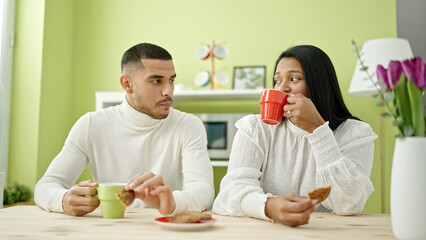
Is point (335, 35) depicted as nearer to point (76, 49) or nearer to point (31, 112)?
point (76, 49)

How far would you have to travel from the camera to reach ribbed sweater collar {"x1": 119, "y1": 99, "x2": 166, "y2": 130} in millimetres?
1651

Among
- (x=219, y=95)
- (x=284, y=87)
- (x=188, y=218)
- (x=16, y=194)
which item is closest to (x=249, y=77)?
(x=219, y=95)

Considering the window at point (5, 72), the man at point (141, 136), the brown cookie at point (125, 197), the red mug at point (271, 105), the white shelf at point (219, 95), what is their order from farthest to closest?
the window at point (5, 72), the white shelf at point (219, 95), the man at point (141, 136), the red mug at point (271, 105), the brown cookie at point (125, 197)

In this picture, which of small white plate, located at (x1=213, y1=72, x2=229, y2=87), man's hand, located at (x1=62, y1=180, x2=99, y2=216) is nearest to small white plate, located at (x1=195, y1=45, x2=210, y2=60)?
small white plate, located at (x1=213, y1=72, x2=229, y2=87)

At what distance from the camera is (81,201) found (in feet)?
3.54

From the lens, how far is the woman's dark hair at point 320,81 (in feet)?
4.53

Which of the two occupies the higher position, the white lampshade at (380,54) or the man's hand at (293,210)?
the white lampshade at (380,54)

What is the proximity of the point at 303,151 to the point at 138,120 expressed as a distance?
0.67 metres

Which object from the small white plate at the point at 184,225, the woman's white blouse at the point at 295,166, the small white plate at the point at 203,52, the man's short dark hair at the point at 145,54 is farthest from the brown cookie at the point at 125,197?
the small white plate at the point at 203,52

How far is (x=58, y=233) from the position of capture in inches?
33.6

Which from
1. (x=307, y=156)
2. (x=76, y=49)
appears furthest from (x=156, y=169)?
(x=76, y=49)

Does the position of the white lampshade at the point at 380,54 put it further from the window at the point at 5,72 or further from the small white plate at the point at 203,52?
the window at the point at 5,72

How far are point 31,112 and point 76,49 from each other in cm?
76

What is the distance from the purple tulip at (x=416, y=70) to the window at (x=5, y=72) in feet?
9.44
